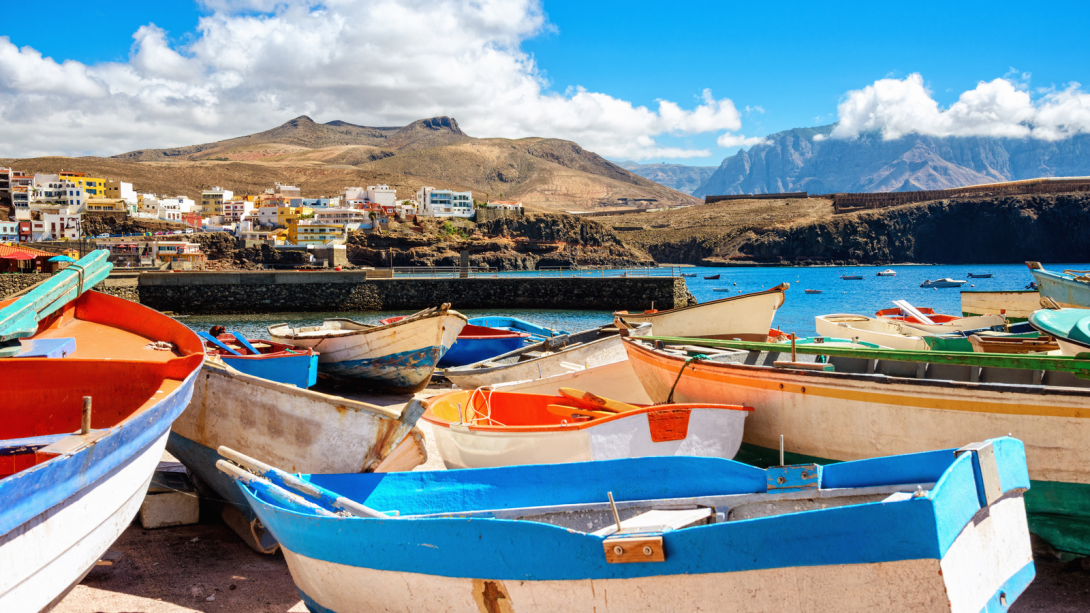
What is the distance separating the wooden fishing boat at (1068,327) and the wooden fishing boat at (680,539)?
3.26 meters

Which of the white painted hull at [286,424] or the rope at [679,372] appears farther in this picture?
the rope at [679,372]

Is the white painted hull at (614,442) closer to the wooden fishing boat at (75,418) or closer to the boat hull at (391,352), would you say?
the wooden fishing boat at (75,418)

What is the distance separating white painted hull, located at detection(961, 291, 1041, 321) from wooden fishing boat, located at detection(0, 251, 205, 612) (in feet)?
50.0

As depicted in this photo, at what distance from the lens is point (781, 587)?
3.04 metres

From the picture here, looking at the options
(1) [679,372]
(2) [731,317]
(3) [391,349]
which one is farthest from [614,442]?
(3) [391,349]

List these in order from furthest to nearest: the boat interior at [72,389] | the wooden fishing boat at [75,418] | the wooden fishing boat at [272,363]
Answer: the wooden fishing boat at [272,363]
the boat interior at [72,389]
the wooden fishing boat at [75,418]

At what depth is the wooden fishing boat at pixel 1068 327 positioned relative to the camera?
18.9 ft

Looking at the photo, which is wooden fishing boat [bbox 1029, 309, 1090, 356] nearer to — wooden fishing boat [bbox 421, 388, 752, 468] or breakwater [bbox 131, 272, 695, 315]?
wooden fishing boat [bbox 421, 388, 752, 468]

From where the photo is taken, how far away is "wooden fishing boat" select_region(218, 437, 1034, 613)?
116 inches

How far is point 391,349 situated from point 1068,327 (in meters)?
9.36

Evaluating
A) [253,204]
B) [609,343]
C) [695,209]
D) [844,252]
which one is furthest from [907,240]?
[609,343]

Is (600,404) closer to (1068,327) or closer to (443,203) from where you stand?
(1068,327)

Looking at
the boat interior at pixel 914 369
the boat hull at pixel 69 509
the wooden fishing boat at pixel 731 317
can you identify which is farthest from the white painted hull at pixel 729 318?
the boat hull at pixel 69 509

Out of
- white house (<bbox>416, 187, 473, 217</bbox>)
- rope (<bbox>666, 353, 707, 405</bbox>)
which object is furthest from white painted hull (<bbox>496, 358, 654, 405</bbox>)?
white house (<bbox>416, 187, 473, 217</bbox>)
